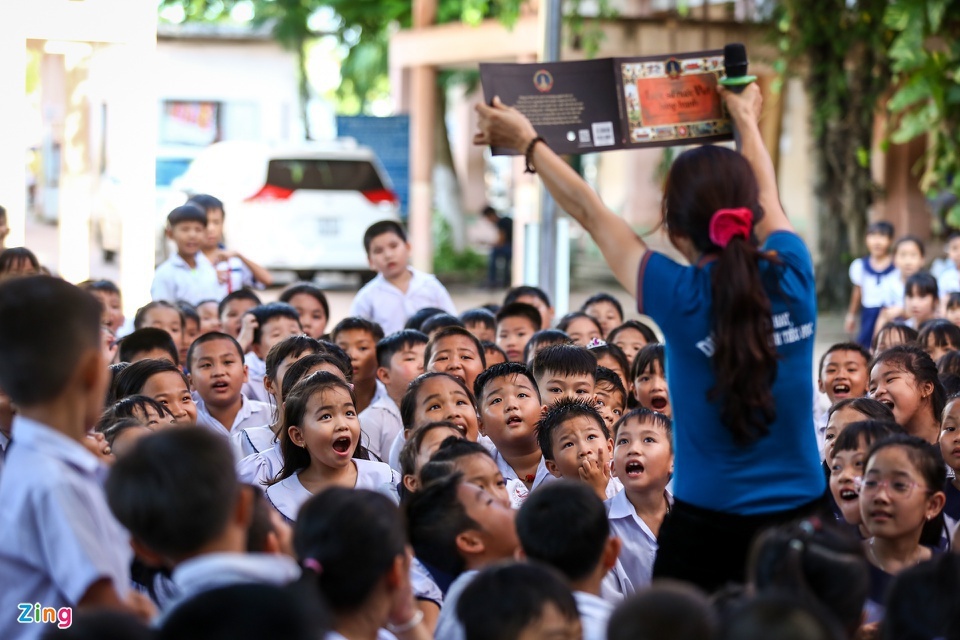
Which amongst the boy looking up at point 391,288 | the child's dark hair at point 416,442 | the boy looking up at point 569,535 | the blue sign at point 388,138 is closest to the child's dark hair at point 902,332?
the boy looking up at point 391,288

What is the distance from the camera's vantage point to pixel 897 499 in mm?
3529

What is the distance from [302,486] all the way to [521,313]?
9.66 ft

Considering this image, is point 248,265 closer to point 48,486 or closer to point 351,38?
point 48,486

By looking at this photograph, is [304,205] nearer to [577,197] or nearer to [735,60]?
[735,60]

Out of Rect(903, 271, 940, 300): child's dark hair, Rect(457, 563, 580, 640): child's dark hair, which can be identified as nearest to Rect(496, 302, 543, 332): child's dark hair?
Rect(903, 271, 940, 300): child's dark hair

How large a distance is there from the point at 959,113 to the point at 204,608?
11224 mm

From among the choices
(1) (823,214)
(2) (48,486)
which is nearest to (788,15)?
(1) (823,214)

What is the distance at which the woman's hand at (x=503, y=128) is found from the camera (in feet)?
10.8

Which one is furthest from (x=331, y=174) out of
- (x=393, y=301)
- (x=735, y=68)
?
(x=735, y=68)

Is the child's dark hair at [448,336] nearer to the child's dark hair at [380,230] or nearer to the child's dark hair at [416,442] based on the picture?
the child's dark hair at [416,442]

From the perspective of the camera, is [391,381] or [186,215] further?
[186,215]

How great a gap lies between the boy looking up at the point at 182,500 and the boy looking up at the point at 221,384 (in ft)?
10.4

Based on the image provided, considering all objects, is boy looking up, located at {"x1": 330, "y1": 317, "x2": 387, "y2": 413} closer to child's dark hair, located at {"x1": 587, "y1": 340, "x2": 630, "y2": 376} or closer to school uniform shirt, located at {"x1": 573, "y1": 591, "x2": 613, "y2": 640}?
child's dark hair, located at {"x1": 587, "y1": 340, "x2": 630, "y2": 376}

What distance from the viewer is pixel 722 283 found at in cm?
288
